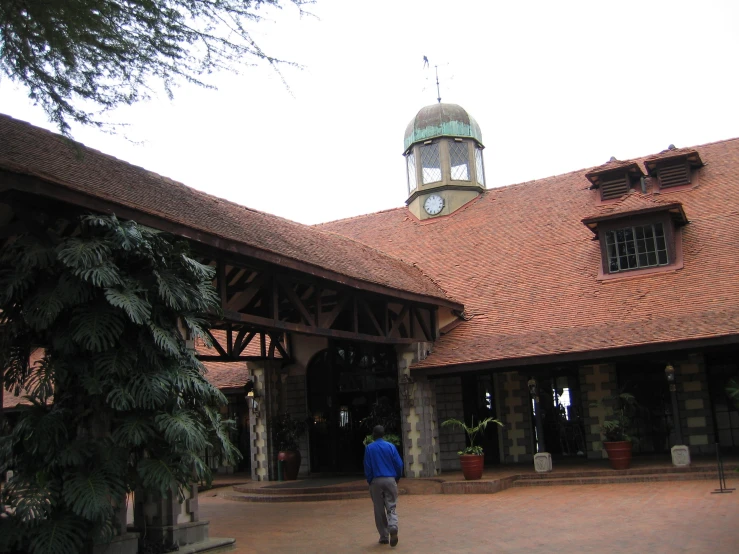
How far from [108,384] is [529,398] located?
11.5 m

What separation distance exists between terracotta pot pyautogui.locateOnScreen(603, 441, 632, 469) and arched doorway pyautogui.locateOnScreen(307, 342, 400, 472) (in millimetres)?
5041

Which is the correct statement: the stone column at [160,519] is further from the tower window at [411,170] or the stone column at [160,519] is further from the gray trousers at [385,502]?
the tower window at [411,170]

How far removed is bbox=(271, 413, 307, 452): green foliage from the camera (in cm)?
1759

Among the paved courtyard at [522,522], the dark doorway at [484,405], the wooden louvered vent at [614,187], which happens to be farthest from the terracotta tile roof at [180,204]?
the wooden louvered vent at [614,187]

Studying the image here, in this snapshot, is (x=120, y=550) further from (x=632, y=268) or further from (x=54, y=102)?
(x=632, y=268)

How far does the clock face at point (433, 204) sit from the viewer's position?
2273cm

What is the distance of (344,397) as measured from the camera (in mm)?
18406

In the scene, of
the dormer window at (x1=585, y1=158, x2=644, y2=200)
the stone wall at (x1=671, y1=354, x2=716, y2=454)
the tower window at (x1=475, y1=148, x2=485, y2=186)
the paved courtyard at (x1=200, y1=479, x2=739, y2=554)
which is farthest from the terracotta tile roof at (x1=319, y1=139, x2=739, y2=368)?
the paved courtyard at (x1=200, y1=479, x2=739, y2=554)

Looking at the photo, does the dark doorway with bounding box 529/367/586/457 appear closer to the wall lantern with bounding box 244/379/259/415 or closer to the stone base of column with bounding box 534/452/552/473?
the stone base of column with bounding box 534/452/552/473

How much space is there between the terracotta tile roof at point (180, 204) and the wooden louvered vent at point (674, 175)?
6.85 meters

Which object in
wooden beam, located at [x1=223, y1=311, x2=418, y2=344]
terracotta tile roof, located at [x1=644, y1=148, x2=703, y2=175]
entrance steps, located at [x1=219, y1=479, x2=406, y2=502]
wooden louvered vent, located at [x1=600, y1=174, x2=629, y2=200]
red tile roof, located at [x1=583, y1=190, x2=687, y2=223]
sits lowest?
entrance steps, located at [x1=219, y1=479, x2=406, y2=502]

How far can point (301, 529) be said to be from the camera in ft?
35.6

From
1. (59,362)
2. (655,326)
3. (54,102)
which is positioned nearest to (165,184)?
(54,102)

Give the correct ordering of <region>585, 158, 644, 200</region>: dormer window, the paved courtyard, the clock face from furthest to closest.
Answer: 1. the clock face
2. <region>585, 158, 644, 200</region>: dormer window
3. the paved courtyard
